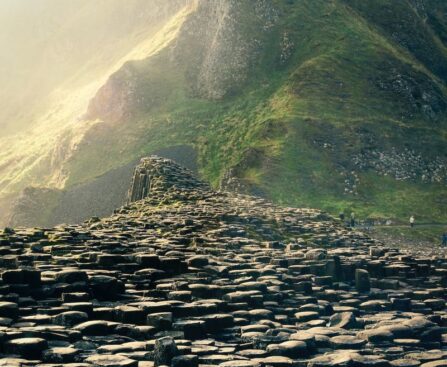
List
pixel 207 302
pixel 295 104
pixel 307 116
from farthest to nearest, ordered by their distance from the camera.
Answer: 1. pixel 295 104
2. pixel 307 116
3. pixel 207 302

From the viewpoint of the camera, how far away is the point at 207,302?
19.2 metres

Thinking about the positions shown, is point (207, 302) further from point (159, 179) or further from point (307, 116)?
point (307, 116)

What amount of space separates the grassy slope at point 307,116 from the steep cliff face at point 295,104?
0.73 ft

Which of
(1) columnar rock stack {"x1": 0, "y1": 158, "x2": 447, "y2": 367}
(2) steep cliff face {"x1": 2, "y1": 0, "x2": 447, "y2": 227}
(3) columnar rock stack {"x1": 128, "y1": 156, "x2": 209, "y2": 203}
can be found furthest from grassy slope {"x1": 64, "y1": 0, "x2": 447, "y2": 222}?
(1) columnar rock stack {"x1": 0, "y1": 158, "x2": 447, "y2": 367}

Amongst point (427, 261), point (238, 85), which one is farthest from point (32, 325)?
point (238, 85)

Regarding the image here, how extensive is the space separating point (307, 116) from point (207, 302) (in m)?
77.6

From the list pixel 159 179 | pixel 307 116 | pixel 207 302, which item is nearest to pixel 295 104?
pixel 307 116

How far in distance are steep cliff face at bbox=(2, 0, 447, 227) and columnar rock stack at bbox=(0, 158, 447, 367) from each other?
1925 inches

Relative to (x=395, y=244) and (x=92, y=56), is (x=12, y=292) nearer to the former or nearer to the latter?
(x=395, y=244)

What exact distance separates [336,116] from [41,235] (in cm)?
7178

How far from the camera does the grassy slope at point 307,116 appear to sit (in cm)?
8388

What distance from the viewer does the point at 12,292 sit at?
17.9 metres

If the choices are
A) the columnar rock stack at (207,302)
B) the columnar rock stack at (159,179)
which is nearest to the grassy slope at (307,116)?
the columnar rock stack at (159,179)

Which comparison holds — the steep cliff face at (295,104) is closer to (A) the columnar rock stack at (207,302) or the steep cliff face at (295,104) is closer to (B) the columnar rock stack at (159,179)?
(B) the columnar rock stack at (159,179)
